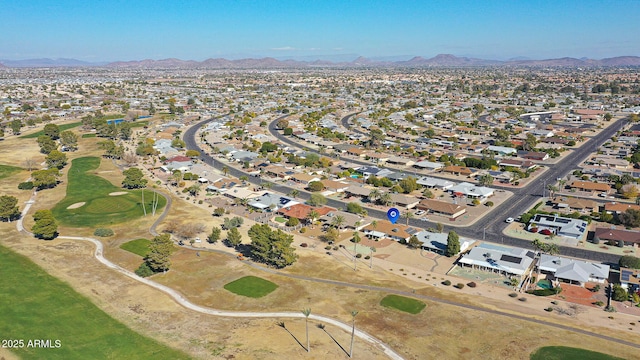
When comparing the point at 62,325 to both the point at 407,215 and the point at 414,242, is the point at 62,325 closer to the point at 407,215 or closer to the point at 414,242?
the point at 414,242

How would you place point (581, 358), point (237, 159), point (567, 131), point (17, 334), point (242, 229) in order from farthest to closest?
point (567, 131), point (237, 159), point (242, 229), point (17, 334), point (581, 358)

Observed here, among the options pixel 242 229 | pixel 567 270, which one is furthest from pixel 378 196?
pixel 567 270

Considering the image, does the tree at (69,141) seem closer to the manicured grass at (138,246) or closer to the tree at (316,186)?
the manicured grass at (138,246)

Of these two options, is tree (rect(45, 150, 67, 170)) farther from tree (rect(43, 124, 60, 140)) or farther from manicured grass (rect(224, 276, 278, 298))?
manicured grass (rect(224, 276, 278, 298))

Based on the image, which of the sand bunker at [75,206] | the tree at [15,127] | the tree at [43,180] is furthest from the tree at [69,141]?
the sand bunker at [75,206]

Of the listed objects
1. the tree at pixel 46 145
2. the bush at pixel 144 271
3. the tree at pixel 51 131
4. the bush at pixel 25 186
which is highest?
the tree at pixel 51 131

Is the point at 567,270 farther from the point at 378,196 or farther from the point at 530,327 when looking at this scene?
the point at 378,196

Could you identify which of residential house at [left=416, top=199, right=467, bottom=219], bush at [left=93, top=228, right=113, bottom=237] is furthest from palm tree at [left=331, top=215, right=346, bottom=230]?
bush at [left=93, top=228, right=113, bottom=237]
